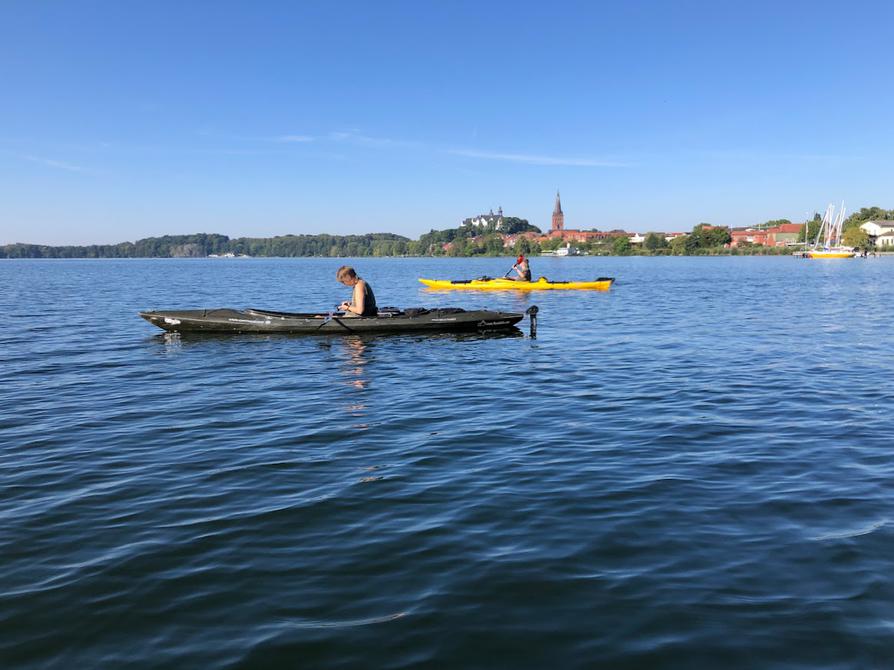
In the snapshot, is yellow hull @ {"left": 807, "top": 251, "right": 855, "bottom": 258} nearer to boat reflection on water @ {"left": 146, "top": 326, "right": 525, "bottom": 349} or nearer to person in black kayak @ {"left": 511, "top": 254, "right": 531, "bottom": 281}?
person in black kayak @ {"left": 511, "top": 254, "right": 531, "bottom": 281}

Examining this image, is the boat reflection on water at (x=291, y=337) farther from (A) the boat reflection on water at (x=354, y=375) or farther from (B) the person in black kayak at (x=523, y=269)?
(B) the person in black kayak at (x=523, y=269)

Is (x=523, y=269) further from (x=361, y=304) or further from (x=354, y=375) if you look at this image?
(x=354, y=375)

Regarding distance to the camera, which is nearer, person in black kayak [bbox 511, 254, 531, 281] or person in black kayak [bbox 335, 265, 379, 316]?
person in black kayak [bbox 335, 265, 379, 316]

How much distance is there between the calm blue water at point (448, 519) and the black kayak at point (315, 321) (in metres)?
4.89

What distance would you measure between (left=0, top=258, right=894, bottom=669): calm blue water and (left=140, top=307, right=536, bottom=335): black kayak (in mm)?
4893

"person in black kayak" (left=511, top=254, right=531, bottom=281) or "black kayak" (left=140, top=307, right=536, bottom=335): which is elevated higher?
"person in black kayak" (left=511, top=254, right=531, bottom=281)

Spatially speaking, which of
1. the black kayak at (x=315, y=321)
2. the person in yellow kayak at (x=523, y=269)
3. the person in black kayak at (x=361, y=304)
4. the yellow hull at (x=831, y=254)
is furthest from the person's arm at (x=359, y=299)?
the yellow hull at (x=831, y=254)

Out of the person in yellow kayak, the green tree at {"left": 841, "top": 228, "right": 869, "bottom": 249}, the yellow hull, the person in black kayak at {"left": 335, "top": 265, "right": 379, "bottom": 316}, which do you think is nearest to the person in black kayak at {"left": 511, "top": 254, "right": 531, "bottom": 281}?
the person in yellow kayak

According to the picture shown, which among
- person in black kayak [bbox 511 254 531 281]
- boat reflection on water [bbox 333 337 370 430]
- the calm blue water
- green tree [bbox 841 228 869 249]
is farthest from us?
green tree [bbox 841 228 869 249]

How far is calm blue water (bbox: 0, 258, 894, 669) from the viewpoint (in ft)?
14.4

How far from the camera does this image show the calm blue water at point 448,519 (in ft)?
14.4

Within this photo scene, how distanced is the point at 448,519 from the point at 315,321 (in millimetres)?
13710

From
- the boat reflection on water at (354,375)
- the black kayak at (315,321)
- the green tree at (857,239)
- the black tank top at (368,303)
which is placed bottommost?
the boat reflection on water at (354,375)

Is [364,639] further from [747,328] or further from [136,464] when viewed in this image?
[747,328]
